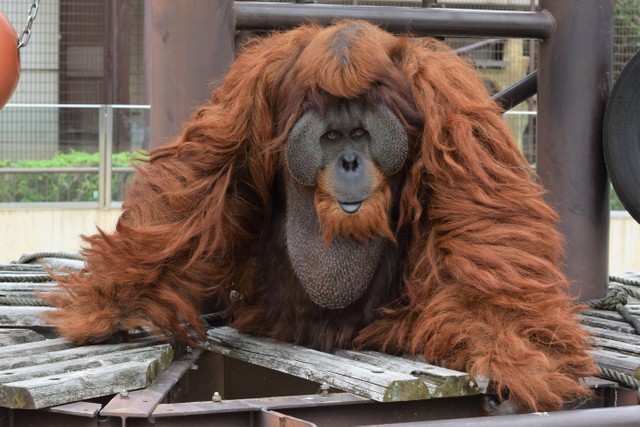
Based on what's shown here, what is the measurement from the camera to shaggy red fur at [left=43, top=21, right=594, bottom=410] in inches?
95.7

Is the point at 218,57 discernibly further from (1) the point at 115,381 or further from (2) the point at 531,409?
(2) the point at 531,409

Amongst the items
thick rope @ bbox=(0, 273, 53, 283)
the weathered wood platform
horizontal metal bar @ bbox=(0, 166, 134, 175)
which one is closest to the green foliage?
horizontal metal bar @ bbox=(0, 166, 134, 175)

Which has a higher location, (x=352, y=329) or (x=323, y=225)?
(x=323, y=225)

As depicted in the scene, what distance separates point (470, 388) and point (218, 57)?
1.44 metres

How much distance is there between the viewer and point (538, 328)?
2359 millimetres

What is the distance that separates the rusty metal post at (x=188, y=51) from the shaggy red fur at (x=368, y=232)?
0.29 m

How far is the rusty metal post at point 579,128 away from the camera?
141 inches

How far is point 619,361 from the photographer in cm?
270

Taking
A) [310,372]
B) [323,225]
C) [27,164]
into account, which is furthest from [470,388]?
[27,164]

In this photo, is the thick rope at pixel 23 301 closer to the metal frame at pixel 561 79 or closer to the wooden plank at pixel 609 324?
the metal frame at pixel 561 79

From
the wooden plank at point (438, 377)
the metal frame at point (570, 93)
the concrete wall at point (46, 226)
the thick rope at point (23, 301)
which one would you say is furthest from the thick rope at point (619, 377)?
the concrete wall at point (46, 226)

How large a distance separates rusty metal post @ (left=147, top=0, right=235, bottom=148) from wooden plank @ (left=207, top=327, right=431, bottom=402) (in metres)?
0.71

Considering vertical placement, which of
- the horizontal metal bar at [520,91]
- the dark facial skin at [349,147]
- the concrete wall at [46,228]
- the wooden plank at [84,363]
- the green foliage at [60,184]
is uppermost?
the horizontal metal bar at [520,91]

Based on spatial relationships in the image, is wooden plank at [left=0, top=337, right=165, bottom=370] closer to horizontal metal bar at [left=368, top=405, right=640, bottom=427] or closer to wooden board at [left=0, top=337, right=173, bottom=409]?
wooden board at [left=0, top=337, right=173, bottom=409]
